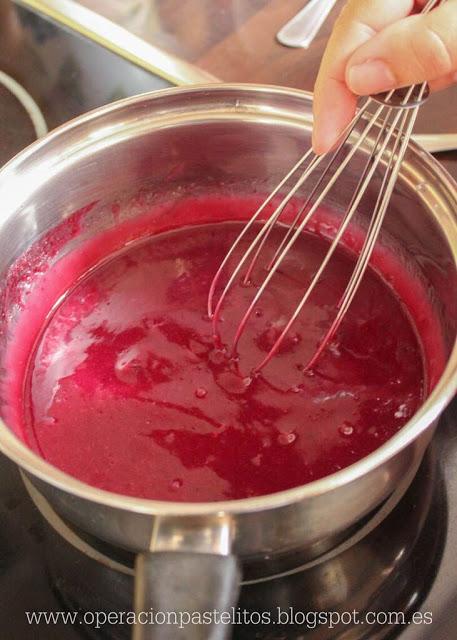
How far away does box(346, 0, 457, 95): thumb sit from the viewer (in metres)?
0.51

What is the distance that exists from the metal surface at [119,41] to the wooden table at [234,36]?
44 mm

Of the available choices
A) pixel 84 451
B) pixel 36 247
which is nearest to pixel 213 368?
pixel 84 451

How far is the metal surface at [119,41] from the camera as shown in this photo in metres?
0.96

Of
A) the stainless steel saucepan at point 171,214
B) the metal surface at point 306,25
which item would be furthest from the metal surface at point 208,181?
the metal surface at point 306,25

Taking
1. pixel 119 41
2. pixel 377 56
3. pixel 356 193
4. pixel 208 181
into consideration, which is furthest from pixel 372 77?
pixel 119 41

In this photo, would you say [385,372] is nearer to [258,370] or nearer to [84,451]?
[258,370]

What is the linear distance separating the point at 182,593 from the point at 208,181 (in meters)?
0.52

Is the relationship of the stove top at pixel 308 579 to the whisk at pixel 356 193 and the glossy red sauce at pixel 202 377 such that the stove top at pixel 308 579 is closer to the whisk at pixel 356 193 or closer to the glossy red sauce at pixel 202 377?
the glossy red sauce at pixel 202 377

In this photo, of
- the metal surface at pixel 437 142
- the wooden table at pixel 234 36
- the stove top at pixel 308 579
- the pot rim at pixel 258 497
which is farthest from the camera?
the wooden table at pixel 234 36

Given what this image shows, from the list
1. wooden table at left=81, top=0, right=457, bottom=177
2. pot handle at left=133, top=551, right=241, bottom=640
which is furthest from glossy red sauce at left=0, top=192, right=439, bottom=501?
wooden table at left=81, top=0, right=457, bottom=177

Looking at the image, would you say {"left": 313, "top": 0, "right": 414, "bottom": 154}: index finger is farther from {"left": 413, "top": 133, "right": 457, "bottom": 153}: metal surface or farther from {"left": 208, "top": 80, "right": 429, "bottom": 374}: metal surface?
{"left": 413, "top": 133, "right": 457, "bottom": 153}: metal surface

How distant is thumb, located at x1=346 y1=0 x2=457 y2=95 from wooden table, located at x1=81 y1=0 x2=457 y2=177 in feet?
1.36

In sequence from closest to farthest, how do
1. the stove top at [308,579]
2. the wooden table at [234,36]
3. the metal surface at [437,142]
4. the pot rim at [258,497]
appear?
the pot rim at [258,497], the stove top at [308,579], the metal surface at [437,142], the wooden table at [234,36]

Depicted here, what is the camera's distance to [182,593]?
1.51 ft
